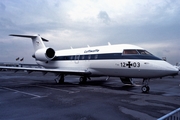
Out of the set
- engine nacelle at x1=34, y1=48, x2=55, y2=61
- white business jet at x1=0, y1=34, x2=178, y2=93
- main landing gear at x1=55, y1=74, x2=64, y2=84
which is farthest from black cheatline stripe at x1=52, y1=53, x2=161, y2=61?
main landing gear at x1=55, y1=74, x2=64, y2=84

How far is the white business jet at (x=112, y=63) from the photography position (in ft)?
33.6

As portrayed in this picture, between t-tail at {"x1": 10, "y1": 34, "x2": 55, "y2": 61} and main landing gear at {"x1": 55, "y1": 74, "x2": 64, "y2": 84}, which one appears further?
t-tail at {"x1": 10, "y1": 34, "x2": 55, "y2": 61}

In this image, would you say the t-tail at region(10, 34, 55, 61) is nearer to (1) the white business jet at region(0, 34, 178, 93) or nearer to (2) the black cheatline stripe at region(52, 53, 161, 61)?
(1) the white business jet at region(0, 34, 178, 93)

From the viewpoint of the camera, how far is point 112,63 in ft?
40.4

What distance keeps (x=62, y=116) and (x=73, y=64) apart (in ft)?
35.2

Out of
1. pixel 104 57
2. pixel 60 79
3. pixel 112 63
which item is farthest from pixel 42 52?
pixel 112 63

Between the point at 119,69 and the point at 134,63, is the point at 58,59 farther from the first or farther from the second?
the point at 134,63

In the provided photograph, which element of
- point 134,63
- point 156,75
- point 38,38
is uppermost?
point 38,38

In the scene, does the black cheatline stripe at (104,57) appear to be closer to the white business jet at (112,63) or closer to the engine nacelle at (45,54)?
the white business jet at (112,63)

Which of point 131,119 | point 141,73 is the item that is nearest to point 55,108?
point 131,119

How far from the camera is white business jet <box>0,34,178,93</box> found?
1023 centimetres

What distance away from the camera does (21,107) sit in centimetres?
665

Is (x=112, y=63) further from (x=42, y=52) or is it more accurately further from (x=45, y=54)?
(x=42, y=52)

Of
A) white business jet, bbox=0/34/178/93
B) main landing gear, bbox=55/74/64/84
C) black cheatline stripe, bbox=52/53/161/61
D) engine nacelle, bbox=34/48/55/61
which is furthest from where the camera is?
engine nacelle, bbox=34/48/55/61
